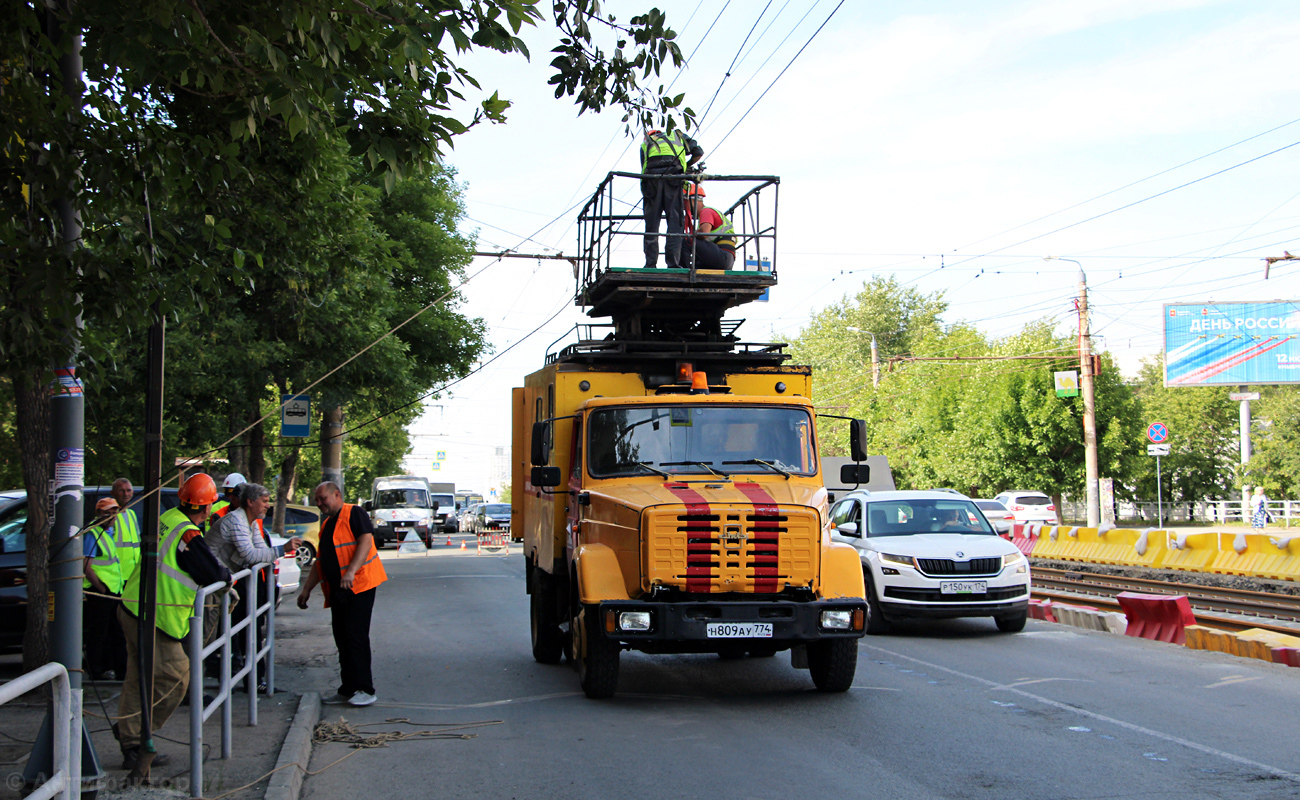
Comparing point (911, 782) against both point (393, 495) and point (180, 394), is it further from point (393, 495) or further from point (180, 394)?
point (393, 495)

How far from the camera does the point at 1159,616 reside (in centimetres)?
1288

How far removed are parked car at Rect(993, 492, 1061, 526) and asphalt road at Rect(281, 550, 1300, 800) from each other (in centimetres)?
2730

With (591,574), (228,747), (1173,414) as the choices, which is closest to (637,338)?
(591,574)

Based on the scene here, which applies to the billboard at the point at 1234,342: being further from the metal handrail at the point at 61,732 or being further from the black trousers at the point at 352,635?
the metal handrail at the point at 61,732

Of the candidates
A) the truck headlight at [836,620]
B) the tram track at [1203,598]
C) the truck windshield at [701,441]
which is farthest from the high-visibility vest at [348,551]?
the tram track at [1203,598]

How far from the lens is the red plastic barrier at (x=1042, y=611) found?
15172mm

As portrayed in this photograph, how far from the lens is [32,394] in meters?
8.06

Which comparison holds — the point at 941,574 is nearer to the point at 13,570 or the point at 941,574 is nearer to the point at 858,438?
the point at 858,438

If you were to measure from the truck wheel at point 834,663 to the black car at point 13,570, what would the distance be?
5885mm

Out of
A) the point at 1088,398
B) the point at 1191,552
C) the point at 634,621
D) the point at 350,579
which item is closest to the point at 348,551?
the point at 350,579

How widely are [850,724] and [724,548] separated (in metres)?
1.55

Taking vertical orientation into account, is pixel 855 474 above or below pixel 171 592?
above

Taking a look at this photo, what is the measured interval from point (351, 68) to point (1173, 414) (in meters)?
62.0

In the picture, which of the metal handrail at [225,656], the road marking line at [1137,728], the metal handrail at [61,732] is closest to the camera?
the metal handrail at [61,732]
